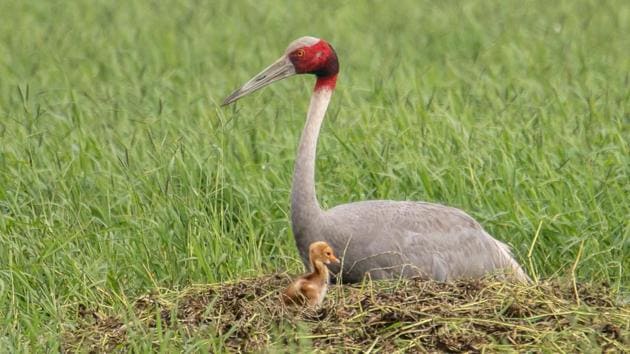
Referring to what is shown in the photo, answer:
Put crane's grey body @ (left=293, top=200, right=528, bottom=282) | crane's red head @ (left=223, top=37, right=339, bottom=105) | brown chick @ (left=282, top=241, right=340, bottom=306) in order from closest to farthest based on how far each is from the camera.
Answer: brown chick @ (left=282, top=241, right=340, bottom=306)
crane's grey body @ (left=293, top=200, right=528, bottom=282)
crane's red head @ (left=223, top=37, right=339, bottom=105)

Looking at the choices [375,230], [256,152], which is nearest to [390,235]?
[375,230]

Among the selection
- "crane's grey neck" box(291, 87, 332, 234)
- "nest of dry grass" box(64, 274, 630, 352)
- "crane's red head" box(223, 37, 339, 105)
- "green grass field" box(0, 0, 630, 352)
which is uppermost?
"crane's red head" box(223, 37, 339, 105)

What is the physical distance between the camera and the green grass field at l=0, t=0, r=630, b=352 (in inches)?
297

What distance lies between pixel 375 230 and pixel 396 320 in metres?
1.20

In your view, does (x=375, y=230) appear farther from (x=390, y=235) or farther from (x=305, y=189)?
(x=305, y=189)

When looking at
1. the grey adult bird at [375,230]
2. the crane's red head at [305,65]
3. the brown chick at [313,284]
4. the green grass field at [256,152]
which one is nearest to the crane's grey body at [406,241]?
the grey adult bird at [375,230]

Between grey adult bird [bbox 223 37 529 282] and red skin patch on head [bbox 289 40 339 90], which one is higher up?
red skin patch on head [bbox 289 40 339 90]

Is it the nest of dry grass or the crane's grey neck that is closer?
the nest of dry grass

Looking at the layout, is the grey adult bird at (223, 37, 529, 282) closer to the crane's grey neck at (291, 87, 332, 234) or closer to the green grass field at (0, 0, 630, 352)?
the crane's grey neck at (291, 87, 332, 234)

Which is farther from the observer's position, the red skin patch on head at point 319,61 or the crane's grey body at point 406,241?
the red skin patch on head at point 319,61

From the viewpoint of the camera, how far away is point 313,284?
6285 millimetres

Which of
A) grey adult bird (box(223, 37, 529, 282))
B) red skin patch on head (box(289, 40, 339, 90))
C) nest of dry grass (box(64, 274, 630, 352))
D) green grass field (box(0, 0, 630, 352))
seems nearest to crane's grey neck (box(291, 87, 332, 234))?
grey adult bird (box(223, 37, 529, 282))

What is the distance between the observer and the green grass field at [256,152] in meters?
7.55

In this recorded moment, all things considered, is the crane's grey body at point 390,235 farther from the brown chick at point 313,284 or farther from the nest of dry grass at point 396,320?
the nest of dry grass at point 396,320
